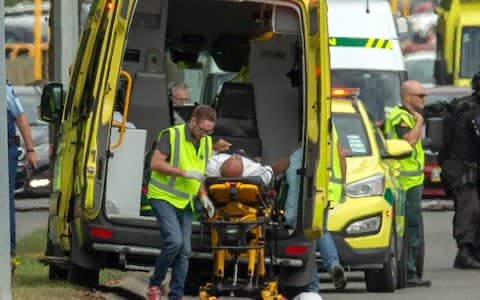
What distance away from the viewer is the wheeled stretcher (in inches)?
492

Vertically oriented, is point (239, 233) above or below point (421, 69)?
above

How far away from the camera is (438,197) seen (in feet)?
88.7

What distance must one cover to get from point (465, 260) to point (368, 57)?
9256 mm

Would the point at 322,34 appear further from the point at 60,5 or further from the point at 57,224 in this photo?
the point at 60,5

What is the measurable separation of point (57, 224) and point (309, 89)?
2.19 metres

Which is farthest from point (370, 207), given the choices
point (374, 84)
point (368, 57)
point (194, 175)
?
point (368, 57)

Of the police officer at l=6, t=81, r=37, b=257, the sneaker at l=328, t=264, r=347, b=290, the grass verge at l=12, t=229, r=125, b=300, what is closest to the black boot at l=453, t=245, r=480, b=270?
the grass verge at l=12, t=229, r=125, b=300

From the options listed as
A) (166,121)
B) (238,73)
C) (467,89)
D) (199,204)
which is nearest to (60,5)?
(238,73)

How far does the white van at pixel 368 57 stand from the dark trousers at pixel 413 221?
10.6 m

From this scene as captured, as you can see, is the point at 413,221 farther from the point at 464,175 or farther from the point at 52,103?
the point at 52,103

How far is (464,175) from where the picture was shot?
1875 cm

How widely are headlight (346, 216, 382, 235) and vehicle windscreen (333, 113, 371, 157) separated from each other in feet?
2.80

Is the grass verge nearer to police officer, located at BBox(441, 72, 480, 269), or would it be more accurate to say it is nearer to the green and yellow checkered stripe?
police officer, located at BBox(441, 72, 480, 269)

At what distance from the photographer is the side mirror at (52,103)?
14.6m
